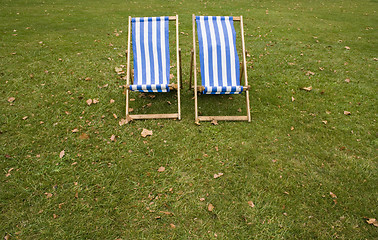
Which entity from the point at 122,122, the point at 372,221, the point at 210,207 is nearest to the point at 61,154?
the point at 122,122

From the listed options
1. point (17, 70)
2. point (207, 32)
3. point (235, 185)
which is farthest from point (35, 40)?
point (235, 185)

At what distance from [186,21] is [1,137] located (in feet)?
21.3

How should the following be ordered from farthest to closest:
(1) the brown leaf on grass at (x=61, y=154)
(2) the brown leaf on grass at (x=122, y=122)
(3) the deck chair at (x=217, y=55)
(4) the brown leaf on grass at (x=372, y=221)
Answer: (3) the deck chair at (x=217, y=55)
(2) the brown leaf on grass at (x=122, y=122)
(1) the brown leaf on grass at (x=61, y=154)
(4) the brown leaf on grass at (x=372, y=221)

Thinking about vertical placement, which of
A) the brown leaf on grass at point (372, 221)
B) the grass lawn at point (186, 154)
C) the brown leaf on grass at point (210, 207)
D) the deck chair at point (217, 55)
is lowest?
the brown leaf on grass at point (372, 221)

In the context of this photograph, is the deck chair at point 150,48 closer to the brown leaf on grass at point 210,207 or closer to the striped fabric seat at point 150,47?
the striped fabric seat at point 150,47

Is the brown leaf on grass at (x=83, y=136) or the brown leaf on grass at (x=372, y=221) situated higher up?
the brown leaf on grass at (x=83, y=136)

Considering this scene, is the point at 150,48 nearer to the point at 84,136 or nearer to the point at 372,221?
the point at 84,136

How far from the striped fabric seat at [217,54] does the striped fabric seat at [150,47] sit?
0.60 metres

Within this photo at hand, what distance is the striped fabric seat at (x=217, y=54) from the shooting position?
3.86 m

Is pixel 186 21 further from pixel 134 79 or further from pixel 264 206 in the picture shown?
pixel 264 206

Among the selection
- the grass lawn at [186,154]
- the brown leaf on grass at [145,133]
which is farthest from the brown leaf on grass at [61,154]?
the brown leaf on grass at [145,133]

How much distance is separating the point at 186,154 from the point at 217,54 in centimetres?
181

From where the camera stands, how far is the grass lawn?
245cm

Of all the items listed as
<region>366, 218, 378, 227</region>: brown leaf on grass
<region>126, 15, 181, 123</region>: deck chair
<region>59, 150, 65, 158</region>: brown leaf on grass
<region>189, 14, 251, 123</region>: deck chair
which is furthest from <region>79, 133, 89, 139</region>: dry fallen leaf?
<region>366, 218, 378, 227</region>: brown leaf on grass
